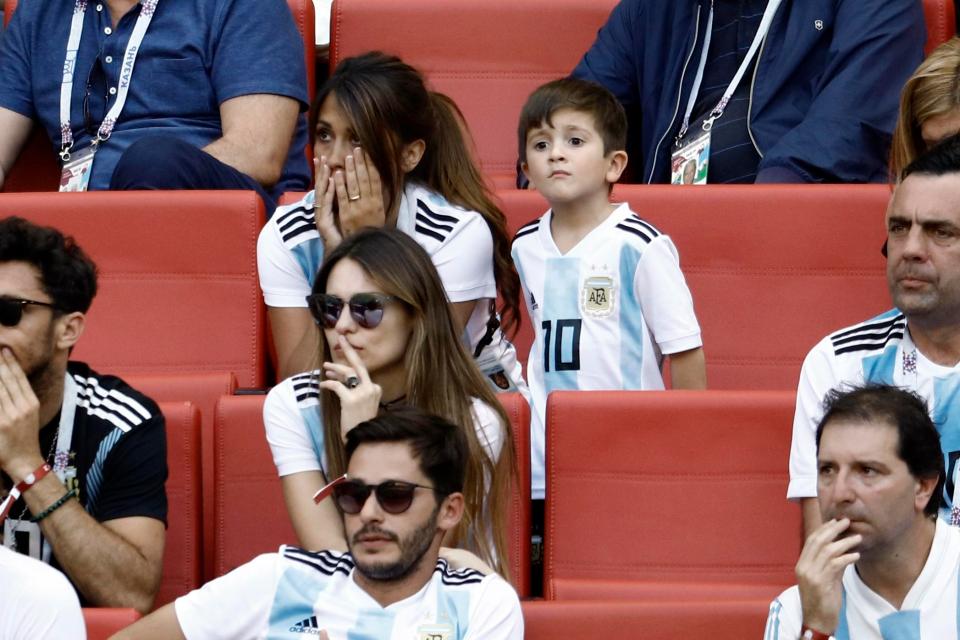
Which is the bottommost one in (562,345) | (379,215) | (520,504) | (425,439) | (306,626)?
(306,626)

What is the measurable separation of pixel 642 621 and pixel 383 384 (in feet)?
2.00

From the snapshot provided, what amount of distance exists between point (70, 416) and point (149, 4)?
1528 millimetres

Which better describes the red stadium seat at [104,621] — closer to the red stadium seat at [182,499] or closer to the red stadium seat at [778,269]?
the red stadium seat at [182,499]

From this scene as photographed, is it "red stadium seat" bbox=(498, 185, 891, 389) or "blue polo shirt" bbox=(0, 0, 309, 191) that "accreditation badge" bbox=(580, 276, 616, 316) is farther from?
"blue polo shirt" bbox=(0, 0, 309, 191)

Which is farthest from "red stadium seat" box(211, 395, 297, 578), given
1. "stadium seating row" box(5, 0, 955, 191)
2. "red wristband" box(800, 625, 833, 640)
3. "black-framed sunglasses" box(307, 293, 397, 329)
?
"stadium seating row" box(5, 0, 955, 191)

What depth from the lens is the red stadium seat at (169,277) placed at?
345cm

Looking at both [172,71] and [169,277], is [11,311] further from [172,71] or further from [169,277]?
[172,71]

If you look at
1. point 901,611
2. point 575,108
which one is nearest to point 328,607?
point 901,611

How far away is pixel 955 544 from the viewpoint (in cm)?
248

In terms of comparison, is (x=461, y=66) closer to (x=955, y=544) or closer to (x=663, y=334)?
(x=663, y=334)

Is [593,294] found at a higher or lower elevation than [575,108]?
lower

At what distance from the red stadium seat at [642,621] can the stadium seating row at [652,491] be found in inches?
15.3

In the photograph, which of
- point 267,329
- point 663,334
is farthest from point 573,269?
point 267,329

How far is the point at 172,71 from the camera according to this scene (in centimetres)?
400
